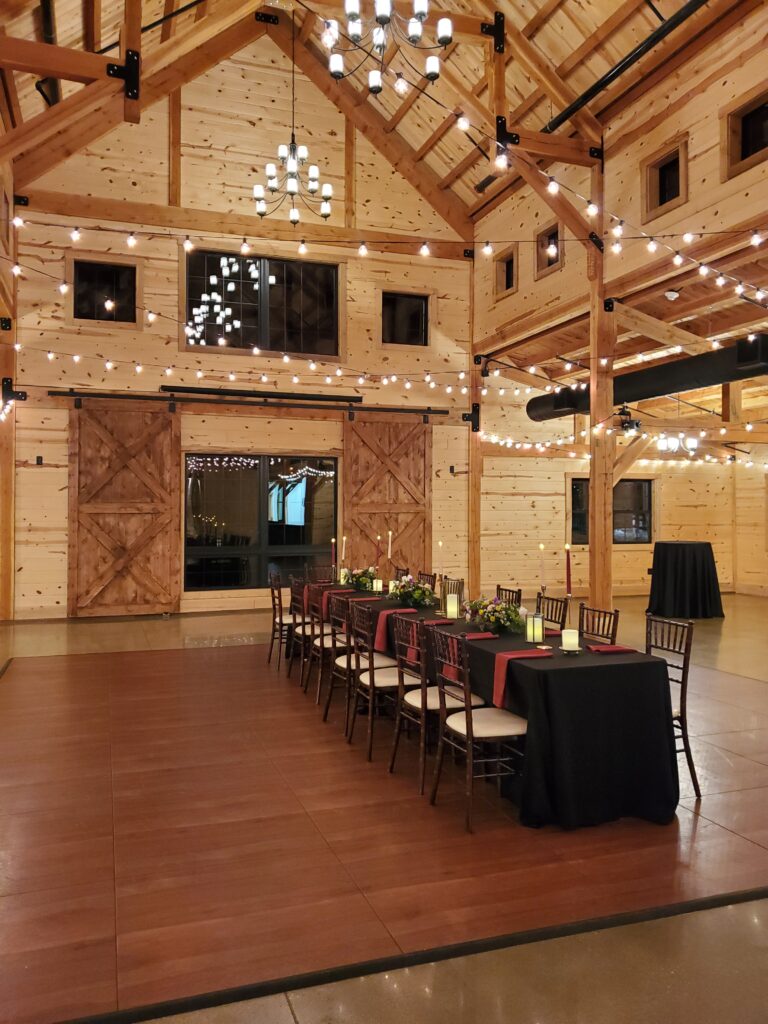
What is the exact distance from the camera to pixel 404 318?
41.3 feet

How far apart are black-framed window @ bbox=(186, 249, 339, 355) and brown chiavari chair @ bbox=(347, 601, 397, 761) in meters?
6.98

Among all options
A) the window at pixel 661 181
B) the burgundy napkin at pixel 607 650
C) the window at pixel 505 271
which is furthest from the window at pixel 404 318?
the burgundy napkin at pixel 607 650

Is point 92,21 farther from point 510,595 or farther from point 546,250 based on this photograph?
point 510,595

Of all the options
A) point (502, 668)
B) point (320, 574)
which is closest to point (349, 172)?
point (320, 574)

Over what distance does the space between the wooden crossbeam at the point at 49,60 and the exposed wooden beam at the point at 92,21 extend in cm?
318

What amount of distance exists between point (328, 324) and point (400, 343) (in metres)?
1.23

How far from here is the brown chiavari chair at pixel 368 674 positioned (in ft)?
16.2

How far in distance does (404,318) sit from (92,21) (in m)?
5.86

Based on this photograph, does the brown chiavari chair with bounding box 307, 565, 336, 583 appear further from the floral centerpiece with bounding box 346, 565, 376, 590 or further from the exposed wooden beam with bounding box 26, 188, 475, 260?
the exposed wooden beam with bounding box 26, 188, 475, 260

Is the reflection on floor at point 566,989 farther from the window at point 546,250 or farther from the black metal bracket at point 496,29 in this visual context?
the window at point 546,250

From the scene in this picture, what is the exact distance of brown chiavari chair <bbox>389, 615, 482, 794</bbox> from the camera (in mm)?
4281

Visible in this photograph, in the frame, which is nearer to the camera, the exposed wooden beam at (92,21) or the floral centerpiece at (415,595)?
the floral centerpiece at (415,595)

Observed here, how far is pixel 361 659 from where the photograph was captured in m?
5.69

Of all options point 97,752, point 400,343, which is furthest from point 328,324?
point 97,752
